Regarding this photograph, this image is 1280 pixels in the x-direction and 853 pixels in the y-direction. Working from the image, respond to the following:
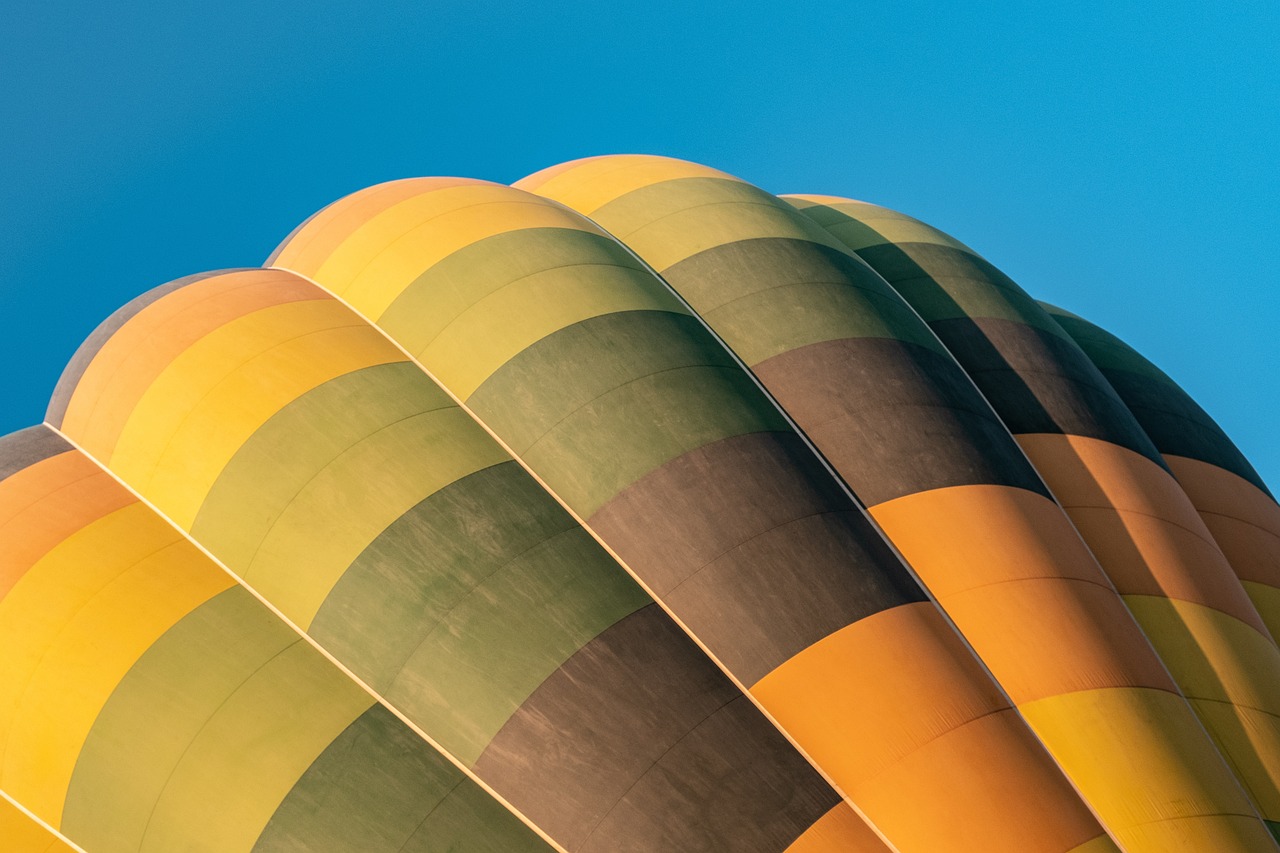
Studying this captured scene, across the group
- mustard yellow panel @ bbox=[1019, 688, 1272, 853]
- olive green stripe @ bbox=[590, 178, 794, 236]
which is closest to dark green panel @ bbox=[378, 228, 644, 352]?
olive green stripe @ bbox=[590, 178, 794, 236]

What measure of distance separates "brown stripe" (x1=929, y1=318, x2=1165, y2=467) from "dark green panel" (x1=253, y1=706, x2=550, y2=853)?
6.03m

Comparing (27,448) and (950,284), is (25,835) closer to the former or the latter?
(27,448)

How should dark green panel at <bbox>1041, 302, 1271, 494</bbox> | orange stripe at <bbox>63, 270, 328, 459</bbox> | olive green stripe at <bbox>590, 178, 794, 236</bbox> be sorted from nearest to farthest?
orange stripe at <bbox>63, 270, 328, 459</bbox>
olive green stripe at <bbox>590, 178, 794, 236</bbox>
dark green panel at <bbox>1041, 302, 1271, 494</bbox>

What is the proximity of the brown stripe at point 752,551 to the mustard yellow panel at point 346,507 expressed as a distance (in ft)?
4.41

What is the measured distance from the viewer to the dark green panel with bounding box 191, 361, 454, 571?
823 cm

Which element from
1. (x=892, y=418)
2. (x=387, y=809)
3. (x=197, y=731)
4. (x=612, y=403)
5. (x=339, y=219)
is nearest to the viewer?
(x=387, y=809)

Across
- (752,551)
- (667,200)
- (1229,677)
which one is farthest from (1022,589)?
(667,200)

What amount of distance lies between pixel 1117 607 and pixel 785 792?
10.5 feet

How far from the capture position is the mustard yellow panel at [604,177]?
39.2 feet

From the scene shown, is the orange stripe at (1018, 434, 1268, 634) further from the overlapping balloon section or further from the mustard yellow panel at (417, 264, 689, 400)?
the mustard yellow panel at (417, 264, 689, 400)

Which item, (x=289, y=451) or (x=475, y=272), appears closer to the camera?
(x=289, y=451)

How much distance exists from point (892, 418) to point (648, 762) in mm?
3786

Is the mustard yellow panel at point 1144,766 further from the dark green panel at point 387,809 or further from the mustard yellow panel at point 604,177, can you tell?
the mustard yellow panel at point 604,177

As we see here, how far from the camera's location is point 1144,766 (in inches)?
275
